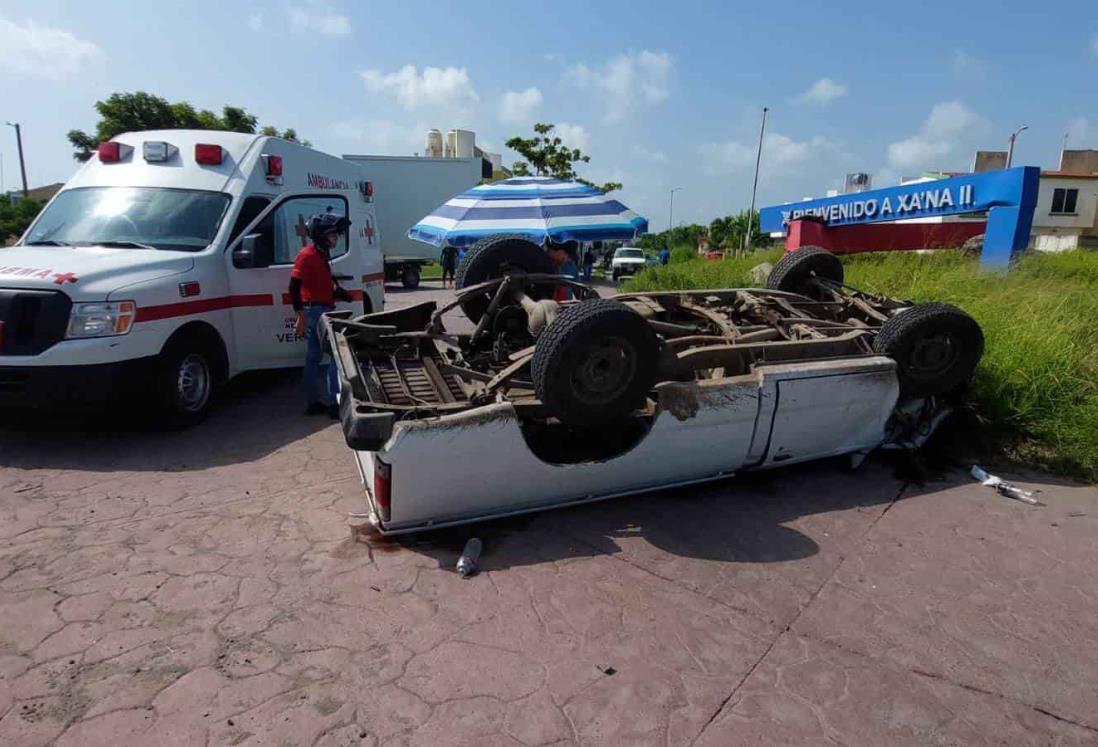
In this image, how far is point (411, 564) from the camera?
3232mm

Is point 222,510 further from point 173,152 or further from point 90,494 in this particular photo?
point 173,152

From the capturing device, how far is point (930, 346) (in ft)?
14.4

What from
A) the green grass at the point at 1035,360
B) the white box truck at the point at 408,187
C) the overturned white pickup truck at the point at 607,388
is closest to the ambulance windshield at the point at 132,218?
the overturned white pickup truck at the point at 607,388

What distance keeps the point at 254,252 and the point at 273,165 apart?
3.24ft

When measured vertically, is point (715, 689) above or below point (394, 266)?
below

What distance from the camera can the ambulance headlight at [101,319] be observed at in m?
4.44

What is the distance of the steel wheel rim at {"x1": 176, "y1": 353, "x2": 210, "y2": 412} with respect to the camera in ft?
16.7

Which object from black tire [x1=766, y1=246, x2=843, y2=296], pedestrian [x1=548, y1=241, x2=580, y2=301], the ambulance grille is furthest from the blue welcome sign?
the ambulance grille

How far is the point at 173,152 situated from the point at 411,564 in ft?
15.8

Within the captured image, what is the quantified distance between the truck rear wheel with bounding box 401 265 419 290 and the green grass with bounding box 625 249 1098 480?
47.8 feet

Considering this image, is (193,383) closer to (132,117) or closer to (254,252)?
(254,252)

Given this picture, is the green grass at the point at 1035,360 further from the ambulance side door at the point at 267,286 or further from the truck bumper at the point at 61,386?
the truck bumper at the point at 61,386

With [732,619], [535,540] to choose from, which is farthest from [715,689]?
[535,540]

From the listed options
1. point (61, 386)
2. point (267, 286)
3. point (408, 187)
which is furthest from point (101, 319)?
point (408, 187)
